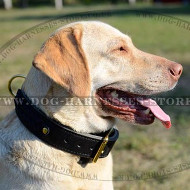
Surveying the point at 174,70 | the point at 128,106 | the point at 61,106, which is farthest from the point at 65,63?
the point at 174,70

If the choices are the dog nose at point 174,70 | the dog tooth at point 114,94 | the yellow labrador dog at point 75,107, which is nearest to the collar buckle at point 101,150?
the yellow labrador dog at point 75,107

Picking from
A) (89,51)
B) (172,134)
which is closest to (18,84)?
(172,134)

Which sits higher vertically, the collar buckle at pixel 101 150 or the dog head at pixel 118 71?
the dog head at pixel 118 71

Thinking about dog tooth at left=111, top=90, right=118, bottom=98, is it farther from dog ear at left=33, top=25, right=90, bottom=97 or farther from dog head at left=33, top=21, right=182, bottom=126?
dog ear at left=33, top=25, right=90, bottom=97

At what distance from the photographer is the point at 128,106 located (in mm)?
2758

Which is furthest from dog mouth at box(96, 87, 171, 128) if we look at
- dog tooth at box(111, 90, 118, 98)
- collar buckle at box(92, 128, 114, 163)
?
collar buckle at box(92, 128, 114, 163)

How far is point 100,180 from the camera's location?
2.68m

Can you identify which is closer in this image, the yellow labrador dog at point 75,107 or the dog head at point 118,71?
the yellow labrador dog at point 75,107

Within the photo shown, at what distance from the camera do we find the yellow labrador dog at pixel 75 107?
2471 mm

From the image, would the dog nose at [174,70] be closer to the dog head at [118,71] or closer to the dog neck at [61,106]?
the dog head at [118,71]

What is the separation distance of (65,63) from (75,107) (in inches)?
13.1

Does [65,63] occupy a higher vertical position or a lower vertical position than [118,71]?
higher

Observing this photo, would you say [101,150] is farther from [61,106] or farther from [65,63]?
[65,63]

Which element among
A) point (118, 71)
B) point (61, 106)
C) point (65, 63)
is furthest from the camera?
point (118, 71)
